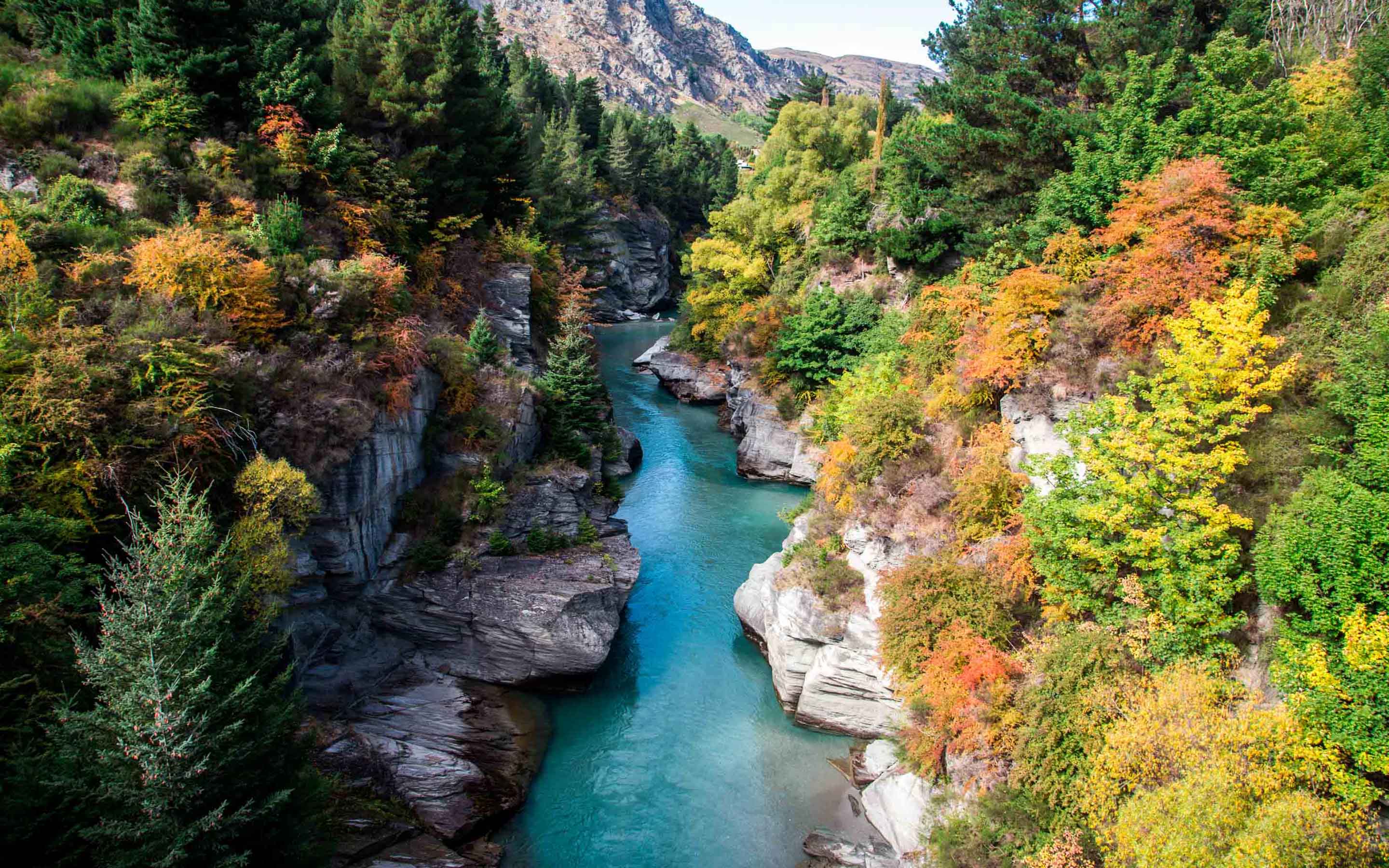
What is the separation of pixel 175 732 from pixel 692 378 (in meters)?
41.8

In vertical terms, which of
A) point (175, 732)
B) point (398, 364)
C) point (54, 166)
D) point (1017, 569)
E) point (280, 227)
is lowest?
point (175, 732)

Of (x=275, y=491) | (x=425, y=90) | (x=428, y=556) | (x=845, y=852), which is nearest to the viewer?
(x=275, y=491)

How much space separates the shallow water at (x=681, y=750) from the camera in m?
15.6

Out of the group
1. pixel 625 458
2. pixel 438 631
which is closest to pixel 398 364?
pixel 438 631

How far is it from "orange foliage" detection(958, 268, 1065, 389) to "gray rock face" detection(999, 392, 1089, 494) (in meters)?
0.66

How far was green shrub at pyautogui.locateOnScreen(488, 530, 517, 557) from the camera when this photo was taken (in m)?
21.5

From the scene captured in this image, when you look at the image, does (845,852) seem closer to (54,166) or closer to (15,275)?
(15,275)

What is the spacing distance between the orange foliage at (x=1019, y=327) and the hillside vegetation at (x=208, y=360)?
605 inches

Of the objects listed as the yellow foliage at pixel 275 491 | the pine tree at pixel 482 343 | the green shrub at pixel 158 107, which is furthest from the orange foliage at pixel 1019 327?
the green shrub at pixel 158 107

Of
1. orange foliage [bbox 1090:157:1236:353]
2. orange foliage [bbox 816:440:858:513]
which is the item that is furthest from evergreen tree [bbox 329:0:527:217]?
orange foliage [bbox 1090:157:1236:353]

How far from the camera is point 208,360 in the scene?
14.8 m

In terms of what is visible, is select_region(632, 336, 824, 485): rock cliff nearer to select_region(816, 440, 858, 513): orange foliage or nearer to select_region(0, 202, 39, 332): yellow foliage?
select_region(816, 440, 858, 513): orange foliage

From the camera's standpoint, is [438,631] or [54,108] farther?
[438,631]

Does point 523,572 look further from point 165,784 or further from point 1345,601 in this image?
point 1345,601
